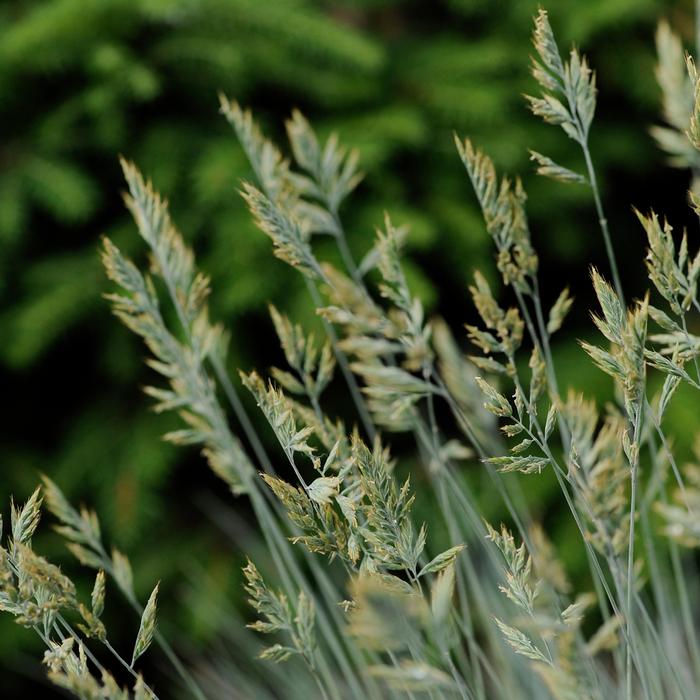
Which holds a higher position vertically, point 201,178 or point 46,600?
point 46,600

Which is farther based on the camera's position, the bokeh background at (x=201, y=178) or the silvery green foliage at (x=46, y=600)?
the bokeh background at (x=201, y=178)

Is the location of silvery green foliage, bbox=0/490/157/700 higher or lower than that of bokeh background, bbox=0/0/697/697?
higher

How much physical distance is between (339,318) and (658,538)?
1342 millimetres

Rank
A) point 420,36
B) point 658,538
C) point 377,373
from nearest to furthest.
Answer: point 377,373, point 658,538, point 420,36

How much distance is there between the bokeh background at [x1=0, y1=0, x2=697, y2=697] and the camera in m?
1.87

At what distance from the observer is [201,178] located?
6.13ft

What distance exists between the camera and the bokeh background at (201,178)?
6.15 ft

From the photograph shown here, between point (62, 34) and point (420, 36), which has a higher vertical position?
point (62, 34)

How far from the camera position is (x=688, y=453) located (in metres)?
1.80

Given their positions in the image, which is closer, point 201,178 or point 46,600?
point 46,600

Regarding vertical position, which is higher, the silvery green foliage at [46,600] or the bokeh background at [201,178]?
the silvery green foliage at [46,600]

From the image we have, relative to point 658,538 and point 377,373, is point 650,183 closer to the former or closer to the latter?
point 658,538

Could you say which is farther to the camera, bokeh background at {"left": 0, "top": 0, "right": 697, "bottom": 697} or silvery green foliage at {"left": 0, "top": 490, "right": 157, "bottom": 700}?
bokeh background at {"left": 0, "top": 0, "right": 697, "bottom": 697}

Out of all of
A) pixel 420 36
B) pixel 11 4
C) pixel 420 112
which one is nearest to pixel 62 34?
pixel 11 4
